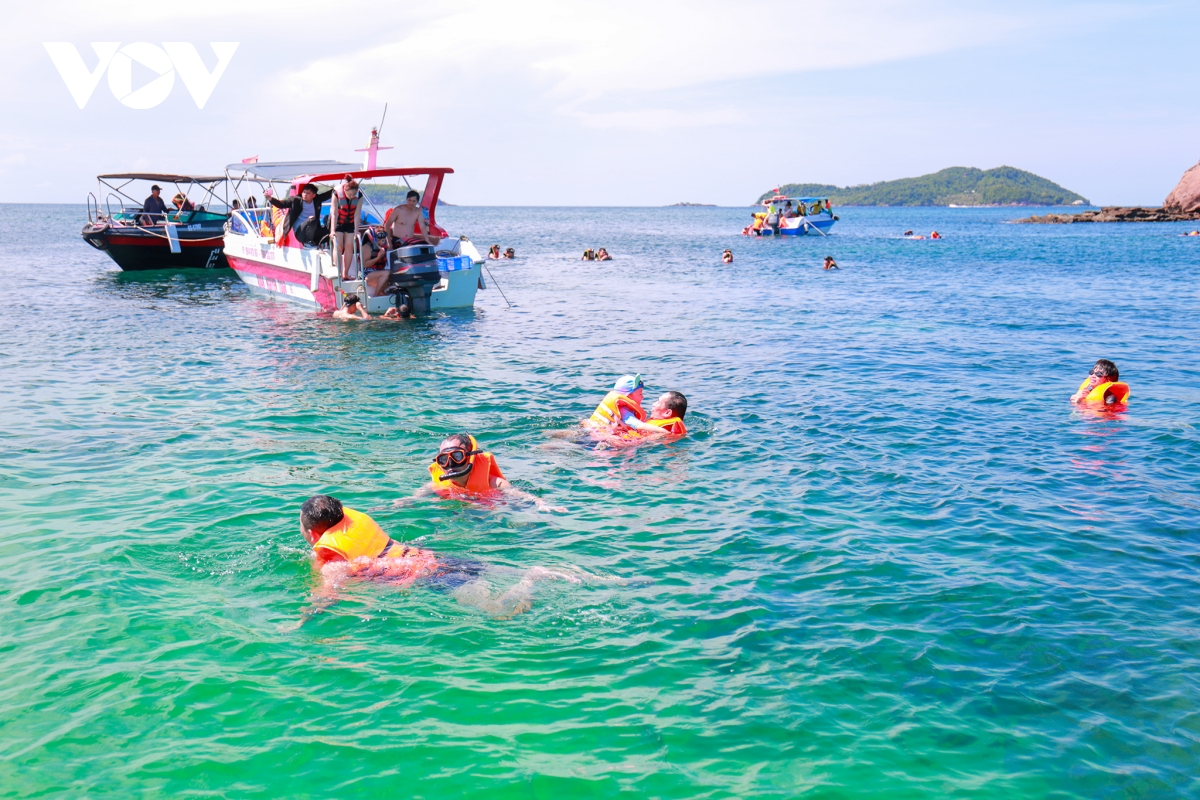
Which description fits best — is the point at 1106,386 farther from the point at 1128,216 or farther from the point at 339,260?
the point at 1128,216

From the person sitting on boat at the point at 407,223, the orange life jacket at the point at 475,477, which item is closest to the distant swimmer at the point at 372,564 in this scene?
the orange life jacket at the point at 475,477

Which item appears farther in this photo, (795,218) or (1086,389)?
(795,218)

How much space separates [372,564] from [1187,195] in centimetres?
11833

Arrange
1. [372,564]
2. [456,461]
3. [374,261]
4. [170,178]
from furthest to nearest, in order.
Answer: [170,178] → [374,261] → [456,461] → [372,564]

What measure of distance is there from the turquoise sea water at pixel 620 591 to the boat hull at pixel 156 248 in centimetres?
1820

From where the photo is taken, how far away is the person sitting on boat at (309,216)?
72.2ft

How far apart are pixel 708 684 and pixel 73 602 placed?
5353 mm

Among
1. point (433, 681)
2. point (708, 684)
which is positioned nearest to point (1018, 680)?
point (708, 684)

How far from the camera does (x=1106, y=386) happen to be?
12.7 m

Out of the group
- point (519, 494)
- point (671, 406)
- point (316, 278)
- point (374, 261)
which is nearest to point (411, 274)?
point (374, 261)

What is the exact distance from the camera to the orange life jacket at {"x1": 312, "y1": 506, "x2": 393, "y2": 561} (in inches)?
274

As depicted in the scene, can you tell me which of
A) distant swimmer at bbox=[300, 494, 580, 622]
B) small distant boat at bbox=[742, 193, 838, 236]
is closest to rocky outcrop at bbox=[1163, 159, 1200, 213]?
small distant boat at bbox=[742, 193, 838, 236]

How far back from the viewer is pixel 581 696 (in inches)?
223

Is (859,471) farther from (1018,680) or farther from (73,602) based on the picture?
(73,602)
